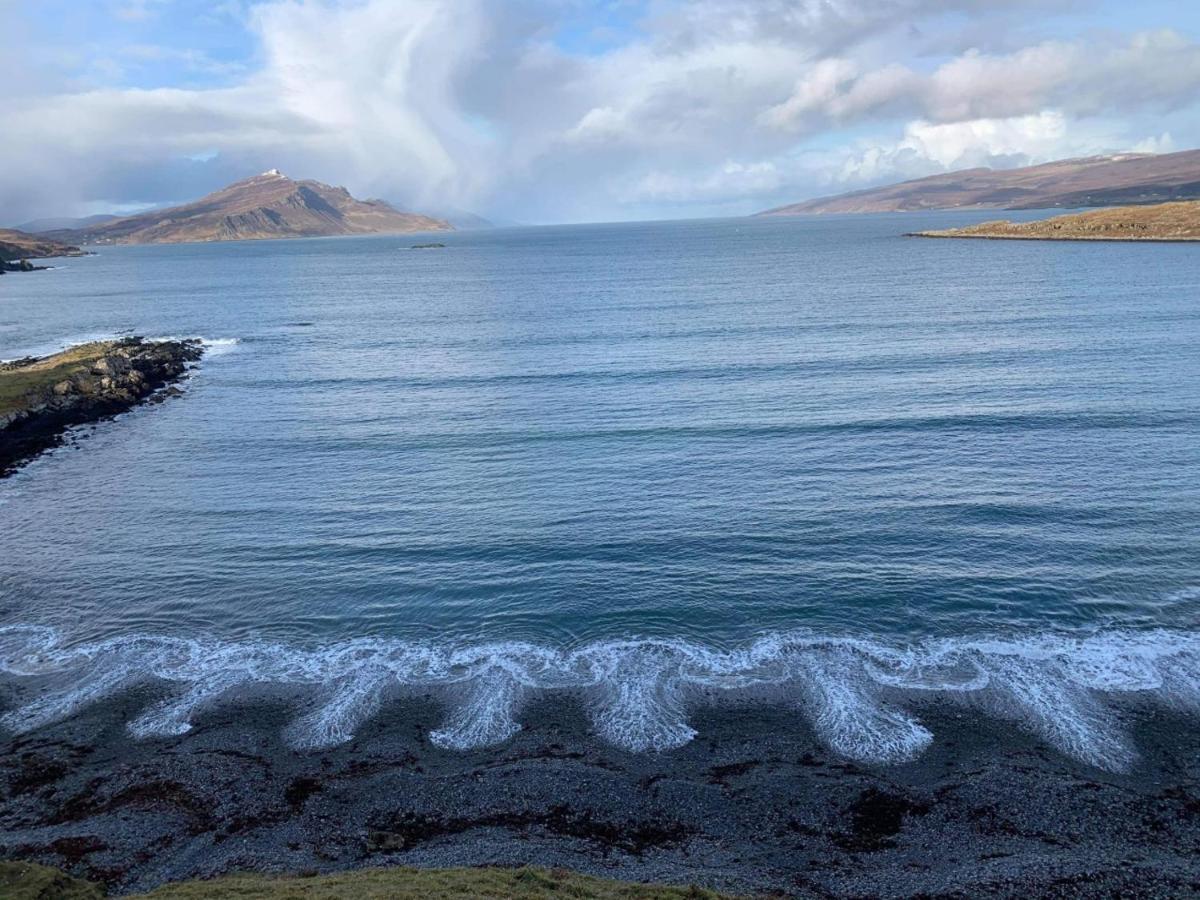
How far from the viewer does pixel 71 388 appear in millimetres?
84688

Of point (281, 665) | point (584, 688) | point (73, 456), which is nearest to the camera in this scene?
point (584, 688)

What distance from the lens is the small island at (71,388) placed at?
72.2m

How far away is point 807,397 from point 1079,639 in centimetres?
4160

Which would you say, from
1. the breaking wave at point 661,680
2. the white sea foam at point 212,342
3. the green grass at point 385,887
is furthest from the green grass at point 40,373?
the green grass at point 385,887

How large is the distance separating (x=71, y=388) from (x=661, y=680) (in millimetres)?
77067

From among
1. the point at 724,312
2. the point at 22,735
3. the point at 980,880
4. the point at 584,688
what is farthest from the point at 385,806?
the point at 724,312

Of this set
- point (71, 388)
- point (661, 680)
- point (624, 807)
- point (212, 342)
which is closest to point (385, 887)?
point (624, 807)

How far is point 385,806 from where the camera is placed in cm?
2842

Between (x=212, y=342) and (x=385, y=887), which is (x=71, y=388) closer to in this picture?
(x=212, y=342)

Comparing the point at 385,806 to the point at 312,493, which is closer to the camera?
the point at 385,806

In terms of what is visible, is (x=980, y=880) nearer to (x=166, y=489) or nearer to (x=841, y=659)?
(x=841, y=659)

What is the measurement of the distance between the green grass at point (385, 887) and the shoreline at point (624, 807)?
1356 mm

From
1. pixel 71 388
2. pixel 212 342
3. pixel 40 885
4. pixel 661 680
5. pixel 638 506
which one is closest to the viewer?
pixel 40 885

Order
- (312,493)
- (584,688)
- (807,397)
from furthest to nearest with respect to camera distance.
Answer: (807,397)
(312,493)
(584,688)
